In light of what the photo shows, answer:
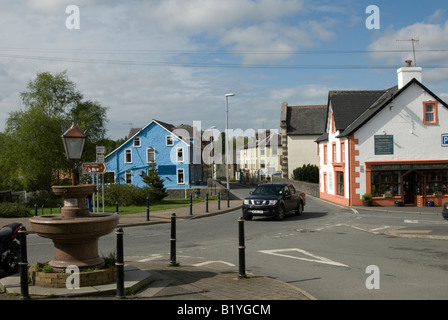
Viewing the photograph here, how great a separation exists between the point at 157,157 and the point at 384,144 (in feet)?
101

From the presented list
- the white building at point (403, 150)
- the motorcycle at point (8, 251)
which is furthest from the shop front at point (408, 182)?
the motorcycle at point (8, 251)

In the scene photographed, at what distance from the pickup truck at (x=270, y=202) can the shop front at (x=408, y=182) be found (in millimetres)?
10085

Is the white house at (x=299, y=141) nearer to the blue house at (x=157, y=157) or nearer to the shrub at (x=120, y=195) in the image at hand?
the blue house at (x=157, y=157)

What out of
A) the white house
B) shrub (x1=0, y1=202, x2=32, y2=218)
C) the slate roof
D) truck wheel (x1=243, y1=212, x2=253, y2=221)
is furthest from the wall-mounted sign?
the white house

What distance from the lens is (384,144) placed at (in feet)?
97.6

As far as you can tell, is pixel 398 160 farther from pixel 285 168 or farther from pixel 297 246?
pixel 285 168

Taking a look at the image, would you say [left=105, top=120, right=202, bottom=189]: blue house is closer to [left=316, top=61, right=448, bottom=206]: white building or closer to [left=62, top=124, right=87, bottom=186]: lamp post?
[left=316, top=61, right=448, bottom=206]: white building

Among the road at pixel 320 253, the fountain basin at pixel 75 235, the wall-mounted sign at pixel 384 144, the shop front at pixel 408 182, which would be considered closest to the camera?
the fountain basin at pixel 75 235

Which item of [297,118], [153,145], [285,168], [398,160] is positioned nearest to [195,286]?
[398,160]

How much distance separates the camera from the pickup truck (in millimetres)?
20156

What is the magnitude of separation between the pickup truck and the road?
2.67ft

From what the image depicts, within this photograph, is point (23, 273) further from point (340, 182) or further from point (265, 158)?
point (265, 158)

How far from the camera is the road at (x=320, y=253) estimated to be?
789 cm
